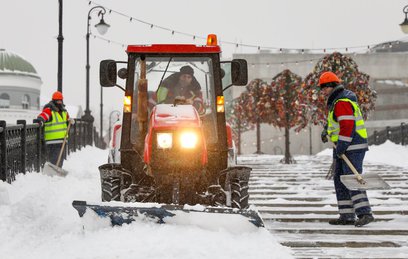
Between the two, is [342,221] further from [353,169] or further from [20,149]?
[20,149]

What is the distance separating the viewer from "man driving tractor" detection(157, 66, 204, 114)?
663 centimetres

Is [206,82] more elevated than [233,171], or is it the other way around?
[206,82]

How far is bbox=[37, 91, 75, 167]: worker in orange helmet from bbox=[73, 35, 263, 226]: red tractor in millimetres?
6235

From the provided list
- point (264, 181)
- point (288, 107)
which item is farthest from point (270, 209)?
point (288, 107)

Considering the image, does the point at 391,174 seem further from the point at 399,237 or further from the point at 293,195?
the point at 399,237

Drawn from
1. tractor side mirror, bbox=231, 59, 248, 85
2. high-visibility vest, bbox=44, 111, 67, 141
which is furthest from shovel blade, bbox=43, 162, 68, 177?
tractor side mirror, bbox=231, 59, 248, 85

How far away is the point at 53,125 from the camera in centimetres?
1266

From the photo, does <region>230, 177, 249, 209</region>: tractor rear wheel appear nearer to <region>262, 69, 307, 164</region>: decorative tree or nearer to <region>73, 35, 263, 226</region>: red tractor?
<region>73, 35, 263, 226</region>: red tractor

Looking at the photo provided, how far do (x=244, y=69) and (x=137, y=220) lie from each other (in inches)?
93.3

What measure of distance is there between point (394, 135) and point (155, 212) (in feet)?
70.5

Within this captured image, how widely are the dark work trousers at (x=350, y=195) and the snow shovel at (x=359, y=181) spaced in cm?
14

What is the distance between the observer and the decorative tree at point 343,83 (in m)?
13.9

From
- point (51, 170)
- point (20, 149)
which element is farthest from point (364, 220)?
point (51, 170)

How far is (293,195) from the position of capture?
32.8ft
